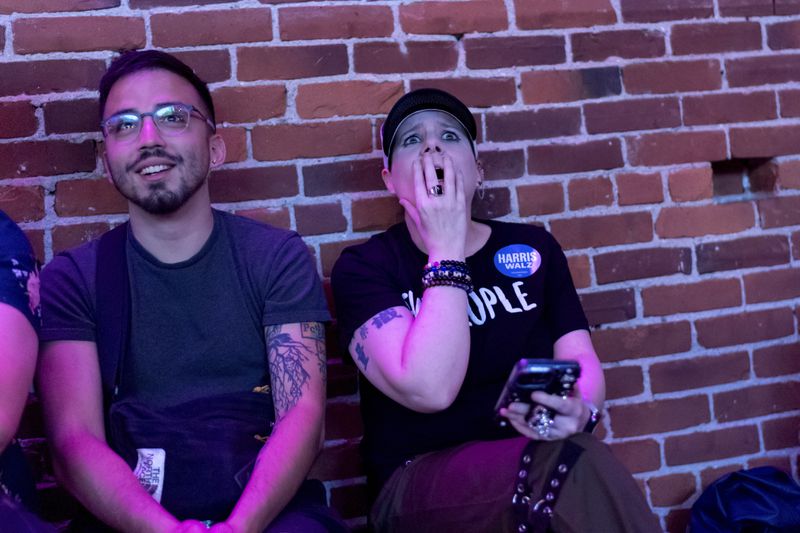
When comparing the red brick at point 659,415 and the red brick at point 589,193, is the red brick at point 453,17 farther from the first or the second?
the red brick at point 659,415

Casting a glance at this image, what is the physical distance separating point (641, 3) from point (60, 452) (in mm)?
2126

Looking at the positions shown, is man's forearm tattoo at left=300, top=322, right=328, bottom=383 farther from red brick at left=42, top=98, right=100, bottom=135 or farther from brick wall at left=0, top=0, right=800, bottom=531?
red brick at left=42, top=98, right=100, bottom=135

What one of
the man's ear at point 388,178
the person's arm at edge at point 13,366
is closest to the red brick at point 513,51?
the man's ear at point 388,178

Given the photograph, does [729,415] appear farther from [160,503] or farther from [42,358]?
[42,358]

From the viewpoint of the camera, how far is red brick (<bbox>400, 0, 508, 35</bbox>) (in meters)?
2.40

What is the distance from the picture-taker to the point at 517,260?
211 cm

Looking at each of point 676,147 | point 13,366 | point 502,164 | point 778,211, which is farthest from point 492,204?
point 13,366

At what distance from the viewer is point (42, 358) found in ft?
6.04

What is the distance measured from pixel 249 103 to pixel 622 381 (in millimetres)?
1427

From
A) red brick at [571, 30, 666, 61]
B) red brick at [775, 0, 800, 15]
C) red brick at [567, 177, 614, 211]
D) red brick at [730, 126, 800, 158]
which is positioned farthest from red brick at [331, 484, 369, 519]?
red brick at [775, 0, 800, 15]

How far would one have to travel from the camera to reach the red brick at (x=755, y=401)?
255cm

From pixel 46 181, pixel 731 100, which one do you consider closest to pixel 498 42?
pixel 731 100

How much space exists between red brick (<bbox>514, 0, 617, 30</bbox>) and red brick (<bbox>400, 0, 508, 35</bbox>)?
0.07 metres

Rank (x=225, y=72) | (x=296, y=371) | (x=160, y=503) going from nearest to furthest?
(x=160, y=503) → (x=296, y=371) → (x=225, y=72)
